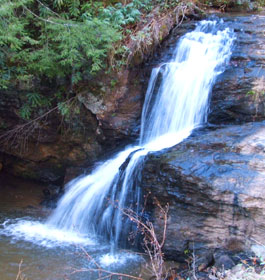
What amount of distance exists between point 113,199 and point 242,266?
2.30 m

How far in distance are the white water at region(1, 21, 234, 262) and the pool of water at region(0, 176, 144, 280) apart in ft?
0.15

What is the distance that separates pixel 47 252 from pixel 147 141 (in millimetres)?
2734

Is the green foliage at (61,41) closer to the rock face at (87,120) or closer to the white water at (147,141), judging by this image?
the rock face at (87,120)

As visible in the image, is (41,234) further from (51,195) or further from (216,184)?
(216,184)

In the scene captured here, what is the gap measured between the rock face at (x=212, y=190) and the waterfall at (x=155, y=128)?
2.14 ft

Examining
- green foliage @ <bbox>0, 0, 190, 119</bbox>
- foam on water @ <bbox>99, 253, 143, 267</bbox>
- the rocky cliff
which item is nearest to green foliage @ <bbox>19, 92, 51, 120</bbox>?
green foliage @ <bbox>0, 0, 190, 119</bbox>

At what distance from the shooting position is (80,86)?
638 cm

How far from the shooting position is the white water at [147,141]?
5117 mm

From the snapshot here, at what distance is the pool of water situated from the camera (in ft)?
13.8

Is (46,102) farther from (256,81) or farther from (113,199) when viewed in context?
(256,81)

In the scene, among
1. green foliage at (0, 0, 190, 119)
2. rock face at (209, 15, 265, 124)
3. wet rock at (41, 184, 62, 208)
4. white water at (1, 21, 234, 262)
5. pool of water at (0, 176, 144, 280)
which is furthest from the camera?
wet rock at (41, 184, 62, 208)

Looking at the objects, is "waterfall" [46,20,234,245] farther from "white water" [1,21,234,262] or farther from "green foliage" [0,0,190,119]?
"green foliage" [0,0,190,119]

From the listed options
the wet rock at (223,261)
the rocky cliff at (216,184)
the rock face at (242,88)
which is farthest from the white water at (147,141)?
the wet rock at (223,261)

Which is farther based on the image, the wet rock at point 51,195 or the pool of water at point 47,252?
the wet rock at point 51,195
